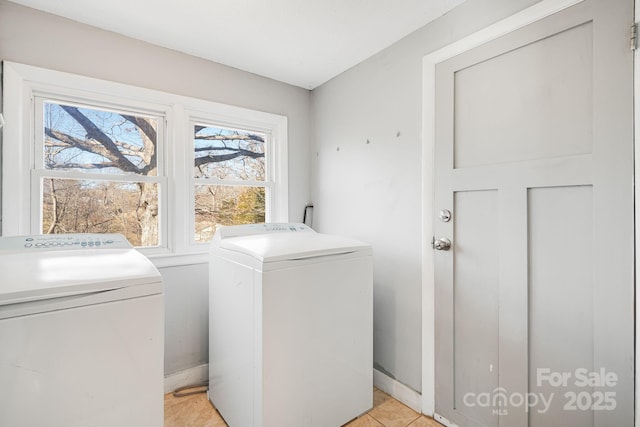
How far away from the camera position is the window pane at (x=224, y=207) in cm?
217

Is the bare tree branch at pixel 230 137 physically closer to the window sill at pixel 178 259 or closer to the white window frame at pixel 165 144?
the white window frame at pixel 165 144

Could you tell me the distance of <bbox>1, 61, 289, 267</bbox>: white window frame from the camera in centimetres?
151

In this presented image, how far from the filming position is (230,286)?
5.23ft

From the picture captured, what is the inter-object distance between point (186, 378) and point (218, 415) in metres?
0.40

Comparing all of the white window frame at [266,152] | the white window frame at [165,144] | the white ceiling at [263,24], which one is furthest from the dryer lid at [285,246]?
the white ceiling at [263,24]

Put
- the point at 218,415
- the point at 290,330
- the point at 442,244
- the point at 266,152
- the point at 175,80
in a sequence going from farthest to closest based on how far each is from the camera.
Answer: the point at 266,152 < the point at 175,80 < the point at 218,415 < the point at 442,244 < the point at 290,330

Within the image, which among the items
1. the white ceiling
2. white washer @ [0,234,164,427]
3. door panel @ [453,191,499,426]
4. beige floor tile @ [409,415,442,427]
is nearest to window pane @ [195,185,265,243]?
the white ceiling

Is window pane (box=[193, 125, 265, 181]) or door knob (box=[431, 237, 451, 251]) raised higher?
window pane (box=[193, 125, 265, 181])

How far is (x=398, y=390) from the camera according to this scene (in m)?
1.87

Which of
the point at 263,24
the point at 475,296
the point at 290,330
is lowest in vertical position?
the point at 290,330

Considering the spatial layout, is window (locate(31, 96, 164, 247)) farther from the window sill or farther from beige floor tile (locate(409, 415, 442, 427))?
beige floor tile (locate(409, 415, 442, 427))

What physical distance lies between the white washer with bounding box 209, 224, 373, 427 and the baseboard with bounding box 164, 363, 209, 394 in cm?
26

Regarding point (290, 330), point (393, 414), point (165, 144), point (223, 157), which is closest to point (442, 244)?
point (290, 330)

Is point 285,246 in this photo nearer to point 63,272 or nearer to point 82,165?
point 63,272
